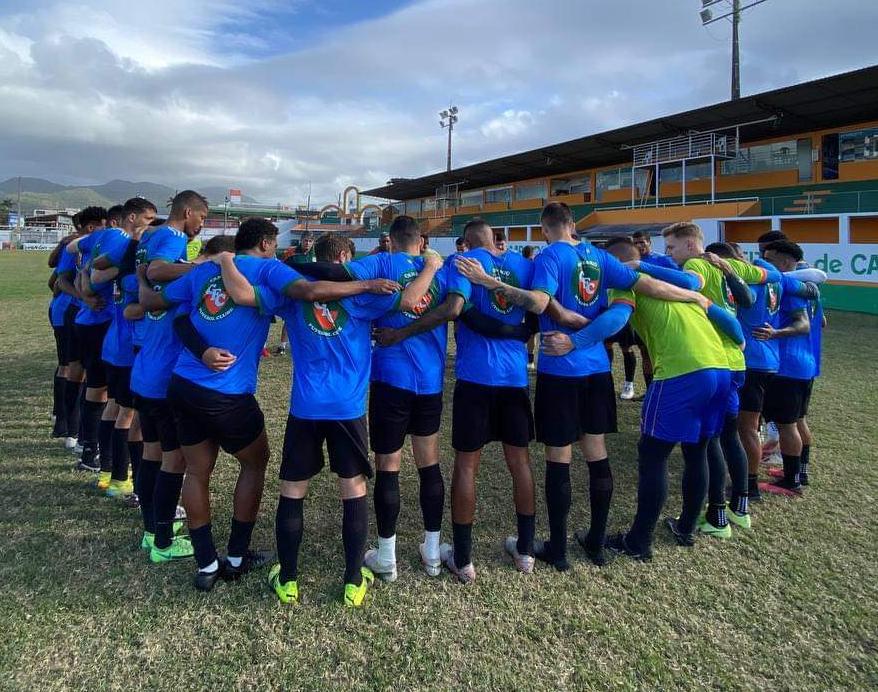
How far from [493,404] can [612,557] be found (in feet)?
4.32

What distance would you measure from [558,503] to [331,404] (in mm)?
1534

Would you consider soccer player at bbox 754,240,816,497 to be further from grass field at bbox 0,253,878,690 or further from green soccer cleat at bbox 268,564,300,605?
green soccer cleat at bbox 268,564,300,605

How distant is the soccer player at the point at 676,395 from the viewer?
331 centimetres

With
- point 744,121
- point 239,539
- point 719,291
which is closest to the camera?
point 239,539

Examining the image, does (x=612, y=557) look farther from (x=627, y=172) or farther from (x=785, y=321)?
(x=627, y=172)

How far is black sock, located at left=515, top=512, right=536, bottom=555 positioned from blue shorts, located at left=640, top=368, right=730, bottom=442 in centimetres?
95

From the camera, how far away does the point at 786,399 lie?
14.4 feet

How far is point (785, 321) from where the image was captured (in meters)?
4.45

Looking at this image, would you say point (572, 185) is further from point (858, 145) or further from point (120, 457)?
point (120, 457)

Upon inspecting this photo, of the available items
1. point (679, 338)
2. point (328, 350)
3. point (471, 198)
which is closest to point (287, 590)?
point (328, 350)

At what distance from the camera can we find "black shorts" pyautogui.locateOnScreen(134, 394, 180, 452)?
3238 millimetres

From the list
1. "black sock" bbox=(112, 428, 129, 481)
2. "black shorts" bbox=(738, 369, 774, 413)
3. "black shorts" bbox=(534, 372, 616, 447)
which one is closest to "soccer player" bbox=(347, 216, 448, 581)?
"black shorts" bbox=(534, 372, 616, 447)

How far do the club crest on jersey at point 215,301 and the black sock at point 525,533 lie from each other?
2.10m

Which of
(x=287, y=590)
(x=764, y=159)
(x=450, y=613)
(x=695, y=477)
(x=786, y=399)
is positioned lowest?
(x=450, y=613)
